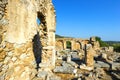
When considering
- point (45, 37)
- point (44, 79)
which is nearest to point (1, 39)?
point (44, 79)

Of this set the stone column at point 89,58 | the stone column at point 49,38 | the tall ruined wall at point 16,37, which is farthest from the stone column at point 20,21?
the stone column at point 89,58

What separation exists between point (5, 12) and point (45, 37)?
5.40m

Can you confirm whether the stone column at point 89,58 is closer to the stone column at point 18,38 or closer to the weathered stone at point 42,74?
the weathered stone at point 42,74

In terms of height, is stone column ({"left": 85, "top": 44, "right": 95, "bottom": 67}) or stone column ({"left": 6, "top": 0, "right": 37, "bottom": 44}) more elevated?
stone column ({"left": 6, "top": 0, "right": 37, "bottom": 44})

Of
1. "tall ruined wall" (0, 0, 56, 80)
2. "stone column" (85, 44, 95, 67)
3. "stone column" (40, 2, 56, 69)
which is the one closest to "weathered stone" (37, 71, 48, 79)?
"stone column" (40, 2, 56, 69)

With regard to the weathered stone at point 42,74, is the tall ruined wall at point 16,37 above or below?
above

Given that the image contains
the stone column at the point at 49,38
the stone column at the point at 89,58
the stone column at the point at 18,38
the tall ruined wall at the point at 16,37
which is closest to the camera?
the tall ruined wall at the point at 16,37

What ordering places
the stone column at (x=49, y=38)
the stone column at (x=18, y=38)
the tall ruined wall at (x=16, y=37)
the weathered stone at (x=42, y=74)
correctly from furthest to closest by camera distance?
the stone column at (x=49, y=38) → the weathered stone at (x=42, y=74) → the stone column at (x=18, y=38) → the tall ruined wall at (x=16, y=37)

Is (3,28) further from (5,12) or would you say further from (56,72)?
(56,72)

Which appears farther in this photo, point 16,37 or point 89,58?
point 89,58

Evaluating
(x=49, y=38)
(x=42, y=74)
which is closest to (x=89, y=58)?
(x=49, y=38)

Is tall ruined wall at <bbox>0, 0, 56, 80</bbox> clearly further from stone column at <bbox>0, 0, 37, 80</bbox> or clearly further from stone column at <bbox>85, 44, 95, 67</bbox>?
stone column at <bbox>85, 44, 95, 67</bbox>

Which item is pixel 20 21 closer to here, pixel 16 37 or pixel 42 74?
pixel 16 37

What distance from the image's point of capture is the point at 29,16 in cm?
464
